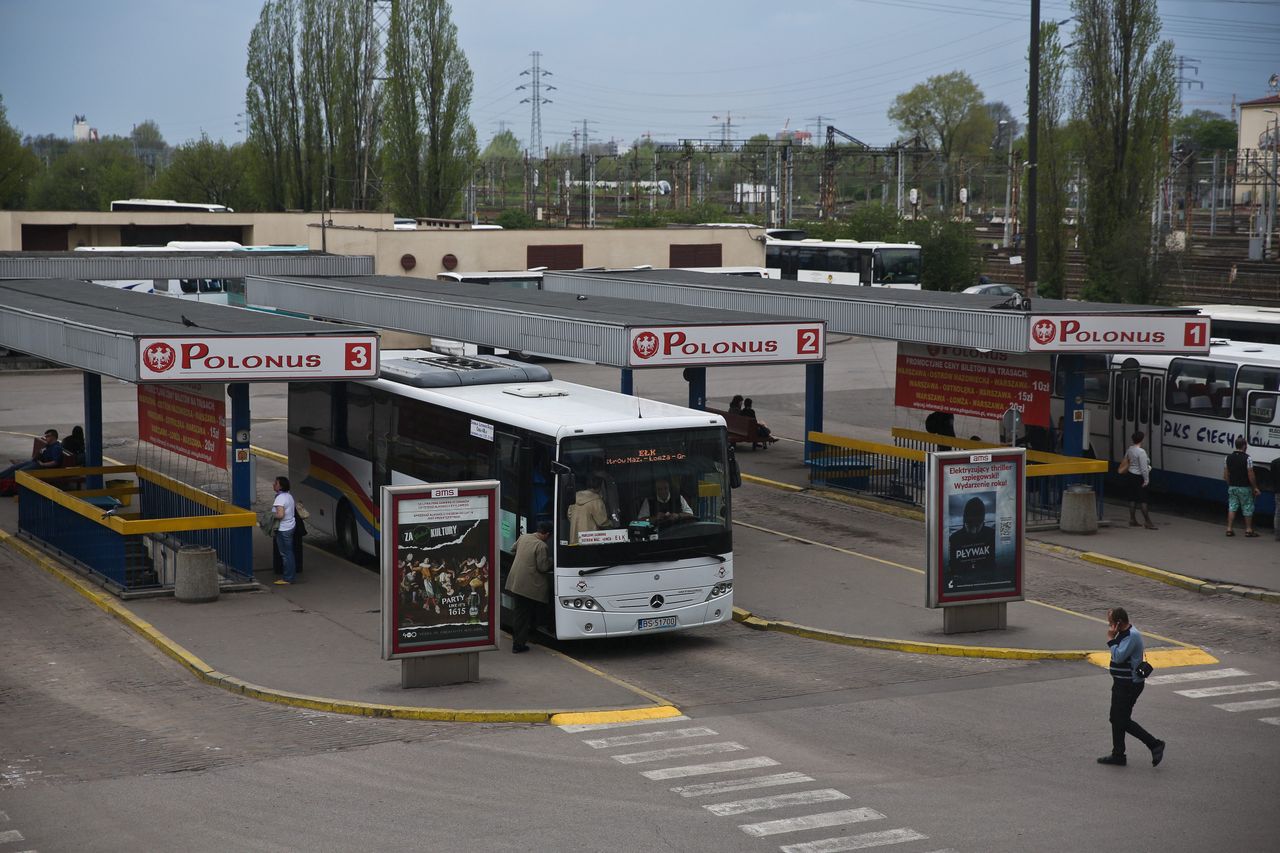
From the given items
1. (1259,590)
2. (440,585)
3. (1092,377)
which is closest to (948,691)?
(440,585)

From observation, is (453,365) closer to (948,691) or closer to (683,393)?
(948,691)

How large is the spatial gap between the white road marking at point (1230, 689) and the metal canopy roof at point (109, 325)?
33.9ft

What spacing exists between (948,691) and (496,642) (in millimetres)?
4422

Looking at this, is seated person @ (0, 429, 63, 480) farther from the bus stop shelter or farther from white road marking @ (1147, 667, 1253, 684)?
white road marking @ (1147, 667, 1253, 684)

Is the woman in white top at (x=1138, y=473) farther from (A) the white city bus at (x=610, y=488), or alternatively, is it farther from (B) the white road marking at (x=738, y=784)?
(B) the white road marking at (x=738, y=784)

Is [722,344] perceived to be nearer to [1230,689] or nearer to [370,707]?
[1230,689]

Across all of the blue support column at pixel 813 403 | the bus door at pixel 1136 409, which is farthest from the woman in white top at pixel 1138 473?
the blue support column at pixel 813 403

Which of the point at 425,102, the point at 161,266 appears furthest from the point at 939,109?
the point at 161,266

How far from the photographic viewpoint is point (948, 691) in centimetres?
1500

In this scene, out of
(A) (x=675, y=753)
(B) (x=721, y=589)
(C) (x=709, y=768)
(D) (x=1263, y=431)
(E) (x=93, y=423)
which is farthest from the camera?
(D) (x=1263, y=431)

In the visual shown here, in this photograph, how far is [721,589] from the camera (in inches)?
659

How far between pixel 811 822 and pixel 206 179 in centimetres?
10184

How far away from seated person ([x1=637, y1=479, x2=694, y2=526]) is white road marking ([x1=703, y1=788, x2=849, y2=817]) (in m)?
4.89

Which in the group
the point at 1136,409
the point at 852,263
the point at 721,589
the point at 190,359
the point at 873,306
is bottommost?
the point at 721,589
